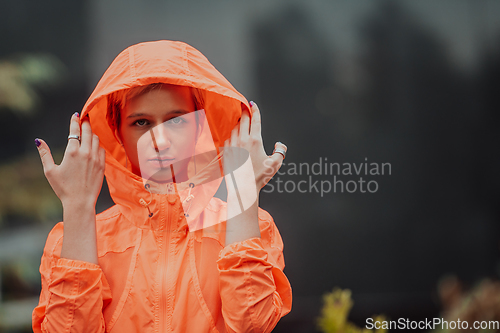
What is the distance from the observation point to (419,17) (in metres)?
2.53

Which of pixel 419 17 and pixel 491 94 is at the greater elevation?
pixel 419 17

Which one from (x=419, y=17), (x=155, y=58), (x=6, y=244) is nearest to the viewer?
(x=155, y=58)

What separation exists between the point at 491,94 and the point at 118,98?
2364 mm

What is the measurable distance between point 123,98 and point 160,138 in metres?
0.18

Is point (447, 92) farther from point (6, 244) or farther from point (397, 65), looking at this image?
point (6, 244)

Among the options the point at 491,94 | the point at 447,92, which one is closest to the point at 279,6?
the point at 447,92

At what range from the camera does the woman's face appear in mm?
1102

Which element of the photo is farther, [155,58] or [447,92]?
[447,92]

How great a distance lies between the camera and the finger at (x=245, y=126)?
1.15 m

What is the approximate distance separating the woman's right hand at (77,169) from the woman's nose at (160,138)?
0.15 meters

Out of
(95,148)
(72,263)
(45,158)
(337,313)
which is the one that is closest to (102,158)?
(95,148)

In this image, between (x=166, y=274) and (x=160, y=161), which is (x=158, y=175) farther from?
(x=166, y=274)

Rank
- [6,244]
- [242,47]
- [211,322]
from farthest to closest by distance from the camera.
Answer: [242,47] < [6,244] < [211,322]

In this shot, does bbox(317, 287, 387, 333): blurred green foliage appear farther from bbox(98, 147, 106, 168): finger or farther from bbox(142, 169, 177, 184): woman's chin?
bbox(98, 147, 106, 168): finger
